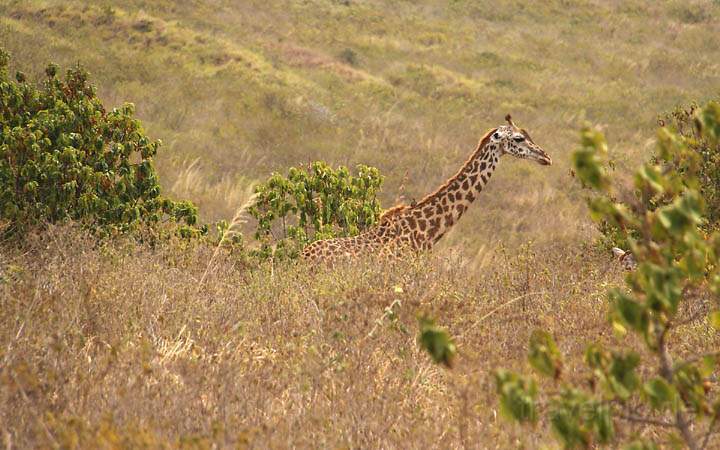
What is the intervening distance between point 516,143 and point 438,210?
1.11 metres

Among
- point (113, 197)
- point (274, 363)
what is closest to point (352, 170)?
point (113, 197)

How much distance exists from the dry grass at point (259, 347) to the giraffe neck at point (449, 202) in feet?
4.29

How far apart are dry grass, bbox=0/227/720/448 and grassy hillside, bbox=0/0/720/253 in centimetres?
468

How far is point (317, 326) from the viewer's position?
20.5ft

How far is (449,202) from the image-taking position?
991 centimetres

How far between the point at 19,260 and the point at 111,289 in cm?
137

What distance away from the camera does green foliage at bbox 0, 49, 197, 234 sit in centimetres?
855

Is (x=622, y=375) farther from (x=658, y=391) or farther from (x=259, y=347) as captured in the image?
(x=259, y=347)

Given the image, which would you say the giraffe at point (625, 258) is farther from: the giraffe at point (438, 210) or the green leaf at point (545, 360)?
the green leaf at point (545, 360)

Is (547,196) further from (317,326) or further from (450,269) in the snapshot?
(317,326)

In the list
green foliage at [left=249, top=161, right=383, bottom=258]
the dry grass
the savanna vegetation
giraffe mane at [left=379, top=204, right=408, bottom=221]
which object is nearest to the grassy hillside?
the savanna vegetation

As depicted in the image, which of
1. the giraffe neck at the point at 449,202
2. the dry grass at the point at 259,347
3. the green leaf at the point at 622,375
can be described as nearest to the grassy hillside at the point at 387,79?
the giraffe neck at the point at 449,202

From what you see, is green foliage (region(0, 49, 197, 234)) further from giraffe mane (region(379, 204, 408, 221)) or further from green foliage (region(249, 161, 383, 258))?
giraffe mane (region(379, 204, 408, 221))

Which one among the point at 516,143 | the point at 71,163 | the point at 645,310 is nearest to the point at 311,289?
the point at 71,163
